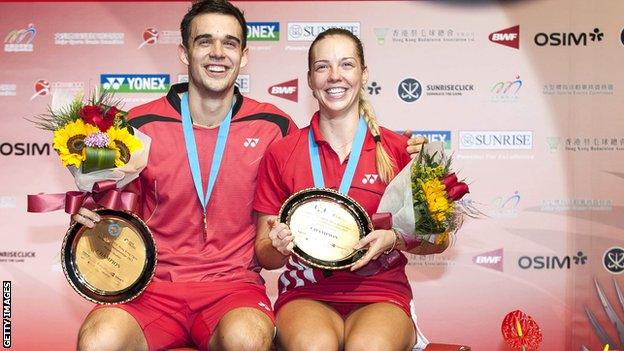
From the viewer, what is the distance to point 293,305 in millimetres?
3412

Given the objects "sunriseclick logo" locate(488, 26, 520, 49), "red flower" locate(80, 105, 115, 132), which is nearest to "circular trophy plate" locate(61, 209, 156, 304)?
"red flower" locate(80, 105, 115, 132)

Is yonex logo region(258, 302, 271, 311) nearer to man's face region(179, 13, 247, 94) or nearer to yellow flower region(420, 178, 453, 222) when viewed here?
yellow flower region(420, 178, 453, 222)

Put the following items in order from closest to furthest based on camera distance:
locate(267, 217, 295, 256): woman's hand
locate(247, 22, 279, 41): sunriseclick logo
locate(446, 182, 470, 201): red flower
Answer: locate(267, 217, 295, 256): woman's hand, locate(446, 182, 470, 201): red flower, locate(247, 22, 279, 41): sunriseclick logo

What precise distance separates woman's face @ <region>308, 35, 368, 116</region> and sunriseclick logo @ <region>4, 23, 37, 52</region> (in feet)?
9.69

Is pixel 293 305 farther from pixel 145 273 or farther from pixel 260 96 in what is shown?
pixel 260 96

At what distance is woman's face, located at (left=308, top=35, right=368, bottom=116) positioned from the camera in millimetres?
3555

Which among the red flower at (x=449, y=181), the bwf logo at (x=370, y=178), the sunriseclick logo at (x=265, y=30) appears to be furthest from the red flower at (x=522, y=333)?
the sunriseclick logo at (x=265, y=30)

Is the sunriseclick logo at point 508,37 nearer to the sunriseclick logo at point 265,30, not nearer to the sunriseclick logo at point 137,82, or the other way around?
the sunriseclick logo at point 265,30

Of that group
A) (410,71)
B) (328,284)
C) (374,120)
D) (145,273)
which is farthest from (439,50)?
(145,273)

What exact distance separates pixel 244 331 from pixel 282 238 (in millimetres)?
370

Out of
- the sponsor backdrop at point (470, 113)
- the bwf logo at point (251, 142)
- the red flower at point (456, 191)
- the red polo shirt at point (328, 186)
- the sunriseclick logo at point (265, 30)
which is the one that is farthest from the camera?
the sunriseclick logo at point (265, 30)

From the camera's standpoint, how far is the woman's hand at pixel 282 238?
325 cm

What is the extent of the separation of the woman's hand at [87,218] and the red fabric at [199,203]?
375 millimetres

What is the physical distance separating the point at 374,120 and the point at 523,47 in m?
2.39
